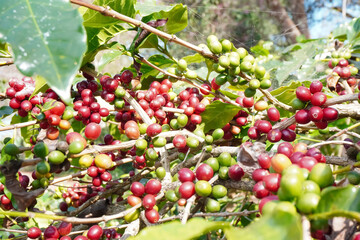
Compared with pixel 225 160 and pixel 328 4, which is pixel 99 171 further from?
pixel 328 4

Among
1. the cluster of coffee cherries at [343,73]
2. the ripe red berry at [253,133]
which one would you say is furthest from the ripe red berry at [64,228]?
the cluster of coffee cherries at [343,73]

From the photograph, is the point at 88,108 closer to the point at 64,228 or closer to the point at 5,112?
the point at 64,228

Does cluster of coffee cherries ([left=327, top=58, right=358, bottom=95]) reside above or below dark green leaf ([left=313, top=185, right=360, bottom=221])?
below

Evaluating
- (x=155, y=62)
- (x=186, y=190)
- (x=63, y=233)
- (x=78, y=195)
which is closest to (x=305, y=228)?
(x=186, y=190)

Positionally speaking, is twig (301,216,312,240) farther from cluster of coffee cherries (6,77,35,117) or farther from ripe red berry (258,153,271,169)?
cluster of coffee cherries (6,77,35,117)

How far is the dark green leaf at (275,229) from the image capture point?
0.31 metres

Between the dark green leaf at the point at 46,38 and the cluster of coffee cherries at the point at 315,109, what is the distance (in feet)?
1.64

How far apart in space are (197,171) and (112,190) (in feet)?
1.25

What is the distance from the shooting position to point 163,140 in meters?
0.76

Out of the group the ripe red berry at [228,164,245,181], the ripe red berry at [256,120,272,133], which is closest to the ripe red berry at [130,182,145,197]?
the ripe red berry at [228,164,245,181]

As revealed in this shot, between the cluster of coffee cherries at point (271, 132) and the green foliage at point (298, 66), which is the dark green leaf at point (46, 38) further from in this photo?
the green foliage at point (298, 66)

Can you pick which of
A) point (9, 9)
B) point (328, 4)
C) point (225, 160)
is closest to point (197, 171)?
point (225, 160)

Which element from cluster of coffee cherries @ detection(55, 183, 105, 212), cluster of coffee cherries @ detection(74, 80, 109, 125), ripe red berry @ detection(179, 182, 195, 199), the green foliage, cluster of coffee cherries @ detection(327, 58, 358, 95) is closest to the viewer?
ripe red berry @ detection(179, 182, 195, 199)

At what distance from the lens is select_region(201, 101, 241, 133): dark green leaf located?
0.87 m
